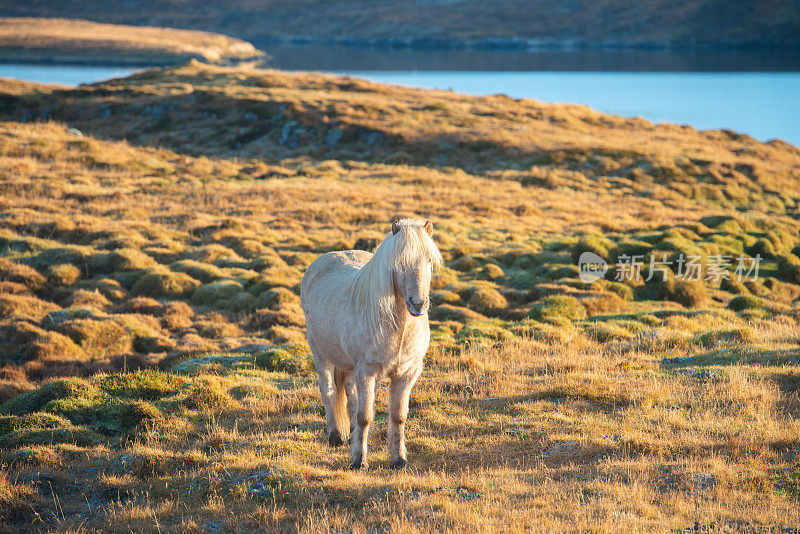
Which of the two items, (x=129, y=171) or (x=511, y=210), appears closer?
(x=511, y=210)

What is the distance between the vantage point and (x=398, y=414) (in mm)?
8680

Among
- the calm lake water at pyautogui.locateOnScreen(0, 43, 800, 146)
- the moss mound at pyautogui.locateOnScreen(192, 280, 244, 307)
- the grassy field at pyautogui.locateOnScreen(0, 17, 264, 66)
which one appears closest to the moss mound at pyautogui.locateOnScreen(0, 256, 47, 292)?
the moss mound at pyautogui.locateOnScreen(192, 280, 244, 307)

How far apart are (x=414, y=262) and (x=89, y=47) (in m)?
172

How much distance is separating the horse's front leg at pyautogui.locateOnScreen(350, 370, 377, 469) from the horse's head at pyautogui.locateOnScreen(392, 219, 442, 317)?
138 centimetres

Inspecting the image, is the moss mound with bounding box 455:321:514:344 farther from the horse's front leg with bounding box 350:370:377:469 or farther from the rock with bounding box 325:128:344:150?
the rock with bounding box 325:128:344:150

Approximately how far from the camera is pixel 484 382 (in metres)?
12.8

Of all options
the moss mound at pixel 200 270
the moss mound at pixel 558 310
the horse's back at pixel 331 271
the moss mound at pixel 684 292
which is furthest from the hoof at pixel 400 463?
the moss mound at pixel 684 292

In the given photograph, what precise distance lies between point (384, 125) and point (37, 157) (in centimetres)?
2685

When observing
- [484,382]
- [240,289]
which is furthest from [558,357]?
[240,289]

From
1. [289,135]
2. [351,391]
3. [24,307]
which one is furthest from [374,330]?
[289,135]

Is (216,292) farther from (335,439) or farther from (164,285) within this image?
(335,439)

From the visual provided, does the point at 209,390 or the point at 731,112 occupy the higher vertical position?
the point at 731,112

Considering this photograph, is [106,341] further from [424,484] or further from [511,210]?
[511,210]

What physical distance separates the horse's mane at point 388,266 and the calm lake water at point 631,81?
86006 millimetres
